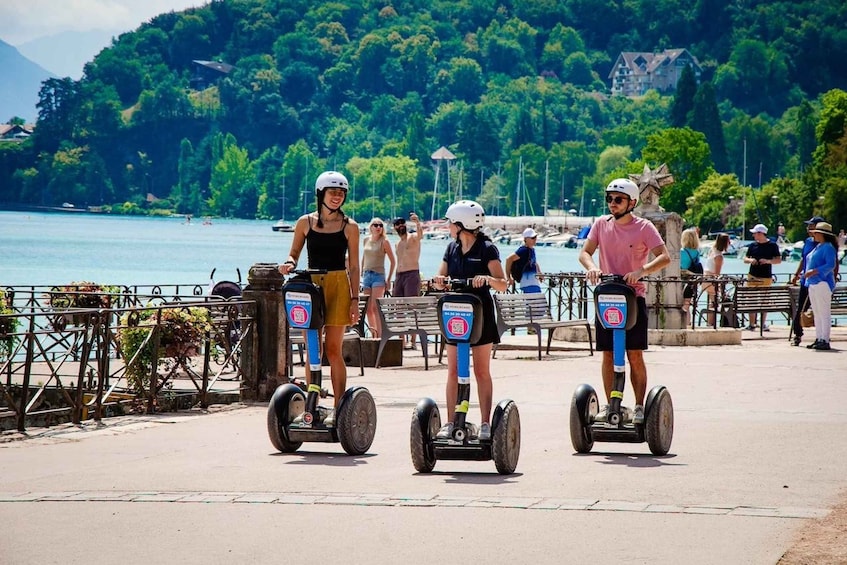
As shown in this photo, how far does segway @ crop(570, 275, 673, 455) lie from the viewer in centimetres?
1009

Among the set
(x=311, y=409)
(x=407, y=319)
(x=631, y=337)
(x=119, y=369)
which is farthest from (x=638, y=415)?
(x=407, y=319)

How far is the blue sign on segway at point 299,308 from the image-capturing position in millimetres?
10320

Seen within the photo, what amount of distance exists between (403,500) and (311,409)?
201 cm

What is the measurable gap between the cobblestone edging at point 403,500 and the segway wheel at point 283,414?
1.59 m

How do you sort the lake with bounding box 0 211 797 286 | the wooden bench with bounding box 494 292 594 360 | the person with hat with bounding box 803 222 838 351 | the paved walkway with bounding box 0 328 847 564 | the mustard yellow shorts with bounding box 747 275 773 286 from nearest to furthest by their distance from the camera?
the paved walkway with bounding box 0 328 847 564 < the wooden bench with bounding box 494 292 594 360 < the person with hat with bounding box 803 222 838 351 < the mustard yellow shorts with bounding box 747 275 773 286 < the lake with bounding box 0 211 797 286

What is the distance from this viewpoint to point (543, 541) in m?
7.27

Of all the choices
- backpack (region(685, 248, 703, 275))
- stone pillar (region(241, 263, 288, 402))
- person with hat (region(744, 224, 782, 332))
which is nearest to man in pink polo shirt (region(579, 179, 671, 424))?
stone pillar (region(241, 263, 288, 402))

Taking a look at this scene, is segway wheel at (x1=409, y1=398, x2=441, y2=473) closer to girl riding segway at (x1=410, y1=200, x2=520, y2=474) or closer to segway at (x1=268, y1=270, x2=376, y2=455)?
girl riding segway at (x1=410, y1=200, x2=520, y2=474)

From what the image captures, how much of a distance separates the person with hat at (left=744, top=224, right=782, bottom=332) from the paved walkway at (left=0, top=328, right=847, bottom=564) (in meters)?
11.6

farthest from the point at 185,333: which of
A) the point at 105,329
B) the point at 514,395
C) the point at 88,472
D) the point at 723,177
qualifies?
the point at 723,177

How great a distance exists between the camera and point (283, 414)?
10250 mm

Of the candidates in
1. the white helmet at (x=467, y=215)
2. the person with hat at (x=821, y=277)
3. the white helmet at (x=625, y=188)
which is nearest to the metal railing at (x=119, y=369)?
the white helmet at (x=467, y=215)

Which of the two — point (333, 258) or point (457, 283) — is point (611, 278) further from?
point (333, 258)

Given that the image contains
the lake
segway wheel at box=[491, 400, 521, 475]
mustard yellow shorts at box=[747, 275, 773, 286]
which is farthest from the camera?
the lake
